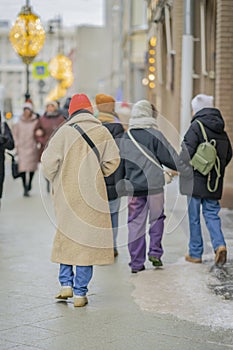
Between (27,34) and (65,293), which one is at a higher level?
(27,34)

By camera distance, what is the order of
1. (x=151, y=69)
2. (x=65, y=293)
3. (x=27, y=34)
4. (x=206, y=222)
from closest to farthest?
(x=65, y=293)
(x=206, y=222)
(x=27, y=34)
(x=151, y=69)

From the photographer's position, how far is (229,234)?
11562 millimetres

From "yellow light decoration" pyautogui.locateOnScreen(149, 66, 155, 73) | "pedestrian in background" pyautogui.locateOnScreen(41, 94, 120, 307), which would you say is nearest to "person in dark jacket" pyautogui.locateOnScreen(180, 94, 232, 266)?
"pedestrian in background" pyautogui.locateOnScreen(41, 94, 120, 307)

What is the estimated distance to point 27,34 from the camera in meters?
19.2

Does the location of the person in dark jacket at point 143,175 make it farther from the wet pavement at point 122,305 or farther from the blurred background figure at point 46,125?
the blurred background figure at point 46,125

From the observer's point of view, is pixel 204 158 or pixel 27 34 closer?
pixel 204 158

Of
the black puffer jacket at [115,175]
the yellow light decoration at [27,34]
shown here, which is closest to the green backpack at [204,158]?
the black puffer jacket at [115,175]

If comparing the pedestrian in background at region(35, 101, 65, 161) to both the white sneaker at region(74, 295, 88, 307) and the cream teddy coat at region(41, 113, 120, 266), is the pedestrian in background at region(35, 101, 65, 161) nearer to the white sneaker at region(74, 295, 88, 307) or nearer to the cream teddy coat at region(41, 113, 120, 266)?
the cream teddy coat at region(41, 113, 120, 266)

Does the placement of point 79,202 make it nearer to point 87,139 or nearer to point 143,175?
point 87,139

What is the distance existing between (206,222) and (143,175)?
37.0 inches

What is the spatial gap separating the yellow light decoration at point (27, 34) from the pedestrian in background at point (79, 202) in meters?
11.3

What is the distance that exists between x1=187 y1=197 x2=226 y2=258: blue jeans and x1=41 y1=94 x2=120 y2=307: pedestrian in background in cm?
206

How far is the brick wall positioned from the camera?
14.4 metres

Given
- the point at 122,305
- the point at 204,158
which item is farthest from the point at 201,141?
the point at 122,305
